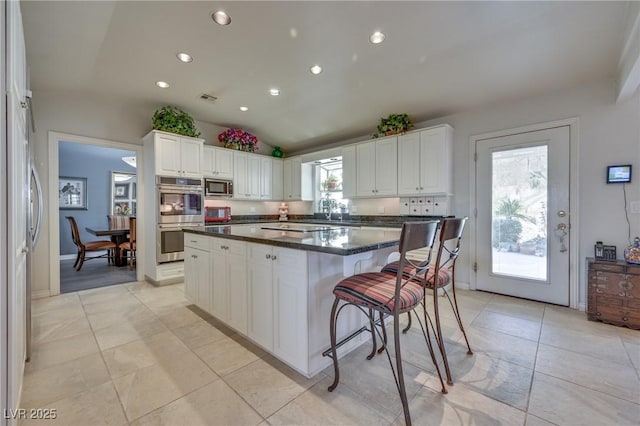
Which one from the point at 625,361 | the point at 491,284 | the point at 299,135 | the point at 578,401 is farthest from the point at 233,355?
the point at 299,135

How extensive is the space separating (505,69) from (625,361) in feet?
8.92

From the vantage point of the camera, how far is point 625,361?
1926 millimetres

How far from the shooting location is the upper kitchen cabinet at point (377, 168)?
13.4 ft

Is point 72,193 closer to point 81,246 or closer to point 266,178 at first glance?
point 81,246

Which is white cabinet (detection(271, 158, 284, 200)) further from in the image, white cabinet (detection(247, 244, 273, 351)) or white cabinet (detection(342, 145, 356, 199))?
white cabinet (detection(247, 244, 273, 351))

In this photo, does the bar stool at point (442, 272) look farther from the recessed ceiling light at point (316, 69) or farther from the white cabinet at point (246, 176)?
the white cabinet at point (246, 176)

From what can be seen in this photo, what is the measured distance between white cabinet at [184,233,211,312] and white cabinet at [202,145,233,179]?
74.1 inches

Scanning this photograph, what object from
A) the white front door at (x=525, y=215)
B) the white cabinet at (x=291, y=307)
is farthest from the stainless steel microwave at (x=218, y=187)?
the white front door at (x=525, y=215)

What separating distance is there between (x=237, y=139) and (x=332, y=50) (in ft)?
9.16

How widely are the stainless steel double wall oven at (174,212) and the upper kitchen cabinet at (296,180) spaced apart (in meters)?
1.87

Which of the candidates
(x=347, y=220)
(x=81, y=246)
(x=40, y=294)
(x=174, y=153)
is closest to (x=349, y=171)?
(x=347, y=220)

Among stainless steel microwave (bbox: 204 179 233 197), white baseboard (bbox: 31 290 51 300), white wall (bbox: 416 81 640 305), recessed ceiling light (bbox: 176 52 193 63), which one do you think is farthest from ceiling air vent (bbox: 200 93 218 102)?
white wall (bbox: 416 81 640 305)

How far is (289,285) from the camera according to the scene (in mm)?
1789

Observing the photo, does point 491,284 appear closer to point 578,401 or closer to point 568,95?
point 578,401
